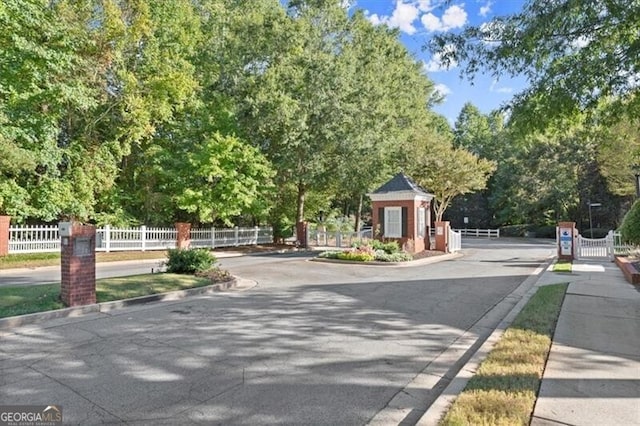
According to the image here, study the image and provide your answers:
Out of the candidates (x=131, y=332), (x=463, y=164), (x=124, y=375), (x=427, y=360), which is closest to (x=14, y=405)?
(x=124, y=375)

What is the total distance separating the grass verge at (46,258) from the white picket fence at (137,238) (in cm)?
75

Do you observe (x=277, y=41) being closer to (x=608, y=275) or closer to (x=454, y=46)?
(x=454, y=46)

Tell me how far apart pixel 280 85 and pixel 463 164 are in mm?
12126

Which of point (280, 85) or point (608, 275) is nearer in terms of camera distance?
point (608, 275)

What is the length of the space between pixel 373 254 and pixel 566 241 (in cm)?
788

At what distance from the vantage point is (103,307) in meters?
7.26

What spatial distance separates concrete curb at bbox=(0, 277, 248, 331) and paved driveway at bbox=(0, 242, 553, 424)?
257 millimetres

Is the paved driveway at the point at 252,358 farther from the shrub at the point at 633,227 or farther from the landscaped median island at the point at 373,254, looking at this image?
the landscaped median island at the point at 373,254

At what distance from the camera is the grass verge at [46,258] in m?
13.9

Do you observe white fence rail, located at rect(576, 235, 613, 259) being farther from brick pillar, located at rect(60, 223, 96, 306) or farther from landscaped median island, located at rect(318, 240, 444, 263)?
brick pillar, located at rect(60, 223, 96, 306)

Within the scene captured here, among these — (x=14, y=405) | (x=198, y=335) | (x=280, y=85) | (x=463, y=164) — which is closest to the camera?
(x=14, y=405)

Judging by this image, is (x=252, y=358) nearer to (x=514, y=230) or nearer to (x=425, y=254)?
(x=425, y=254)

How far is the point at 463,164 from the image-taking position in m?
25.3

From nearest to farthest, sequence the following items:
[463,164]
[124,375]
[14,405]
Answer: [14,405], [124,375], [463,164]
